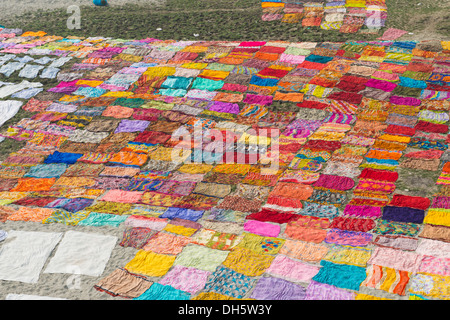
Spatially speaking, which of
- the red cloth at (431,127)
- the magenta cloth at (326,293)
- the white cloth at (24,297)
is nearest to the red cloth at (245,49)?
the red cloth at (431,127)

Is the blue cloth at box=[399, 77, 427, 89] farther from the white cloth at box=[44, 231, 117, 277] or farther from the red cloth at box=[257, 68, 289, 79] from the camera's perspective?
the white cloth at box=[44, 231, 117, 277]

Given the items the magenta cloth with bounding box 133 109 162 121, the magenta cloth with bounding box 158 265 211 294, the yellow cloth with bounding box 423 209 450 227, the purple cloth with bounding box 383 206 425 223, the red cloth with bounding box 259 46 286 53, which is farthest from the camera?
the red cloth with bounding box 259 46 286 53

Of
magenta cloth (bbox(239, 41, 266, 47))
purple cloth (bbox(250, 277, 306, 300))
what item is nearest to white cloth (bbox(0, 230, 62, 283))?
purple cloth (bbox(250, 277, 306, 300))

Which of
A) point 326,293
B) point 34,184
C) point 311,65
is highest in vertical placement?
point 311,65

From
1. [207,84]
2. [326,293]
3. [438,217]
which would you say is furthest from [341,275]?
[207,84]

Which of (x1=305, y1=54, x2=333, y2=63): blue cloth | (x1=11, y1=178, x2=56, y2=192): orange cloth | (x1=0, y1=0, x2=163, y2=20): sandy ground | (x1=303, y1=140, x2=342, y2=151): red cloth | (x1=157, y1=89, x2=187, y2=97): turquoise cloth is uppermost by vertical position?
(x1=0, y1=0, x2=163, y2=20): sandy ground

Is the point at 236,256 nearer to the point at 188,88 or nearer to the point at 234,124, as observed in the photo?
the point at 234,124

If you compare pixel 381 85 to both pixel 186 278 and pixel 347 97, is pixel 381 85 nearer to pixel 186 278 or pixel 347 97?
pixel 347 97
